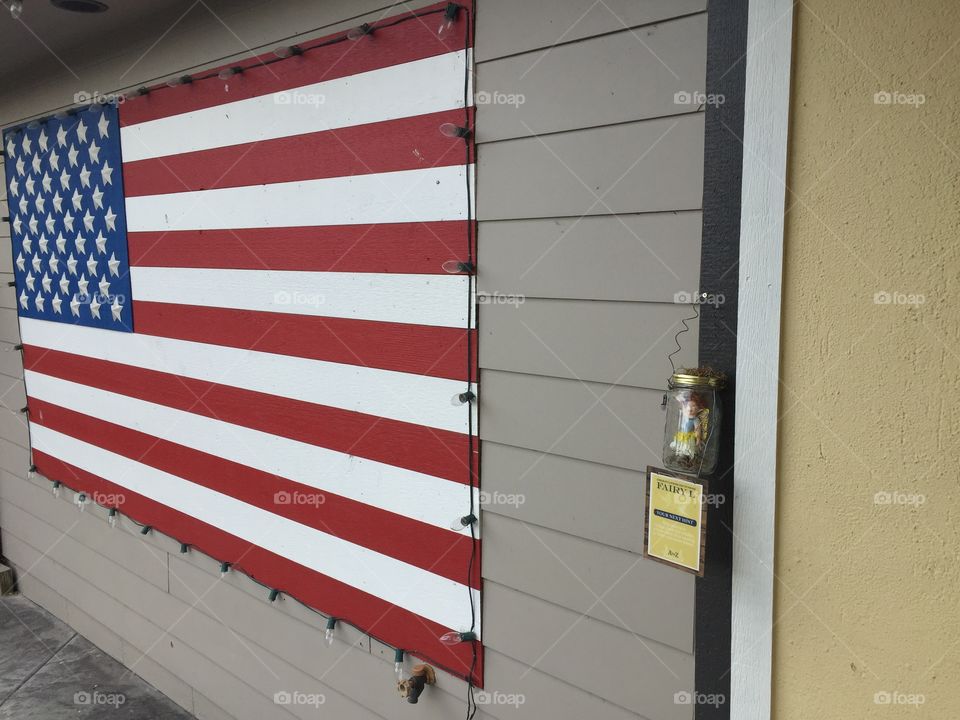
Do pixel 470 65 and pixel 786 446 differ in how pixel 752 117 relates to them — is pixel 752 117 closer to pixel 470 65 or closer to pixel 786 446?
pixel 786 446

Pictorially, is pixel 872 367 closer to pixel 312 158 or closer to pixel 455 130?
pixel 455 130

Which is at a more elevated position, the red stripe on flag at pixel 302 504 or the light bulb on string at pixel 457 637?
the red stripe on flag at pixel 302 504

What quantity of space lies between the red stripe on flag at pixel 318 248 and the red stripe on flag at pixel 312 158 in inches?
6.8

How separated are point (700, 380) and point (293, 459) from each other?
1574 mm

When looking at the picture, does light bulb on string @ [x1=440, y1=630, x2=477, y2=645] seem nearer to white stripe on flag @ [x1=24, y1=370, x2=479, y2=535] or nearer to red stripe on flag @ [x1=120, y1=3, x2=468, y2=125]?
white stripe on flag @ [x1=24, y1=370, x2=479, y2=535]

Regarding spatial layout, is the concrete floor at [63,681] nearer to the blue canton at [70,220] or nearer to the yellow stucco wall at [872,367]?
the blue canton at [70,220]

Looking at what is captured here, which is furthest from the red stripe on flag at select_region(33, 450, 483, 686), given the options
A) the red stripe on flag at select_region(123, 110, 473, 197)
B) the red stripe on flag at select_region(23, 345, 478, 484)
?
the red stripe on flag at select_region(123, 110, 473, 197)

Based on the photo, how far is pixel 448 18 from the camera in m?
1.91

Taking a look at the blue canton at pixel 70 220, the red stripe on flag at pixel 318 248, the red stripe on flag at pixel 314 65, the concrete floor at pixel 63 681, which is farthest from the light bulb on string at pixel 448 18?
the concrete floor at pixel 63 681

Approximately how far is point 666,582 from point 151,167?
8.44 ft

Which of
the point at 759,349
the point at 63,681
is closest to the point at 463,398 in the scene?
the point at 759,349

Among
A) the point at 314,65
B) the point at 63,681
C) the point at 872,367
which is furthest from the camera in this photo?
the point at 63,681

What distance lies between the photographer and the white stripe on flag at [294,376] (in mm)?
2092

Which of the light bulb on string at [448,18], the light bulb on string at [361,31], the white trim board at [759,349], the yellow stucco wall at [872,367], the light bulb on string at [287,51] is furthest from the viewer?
the light bulb on string at [287,51]
